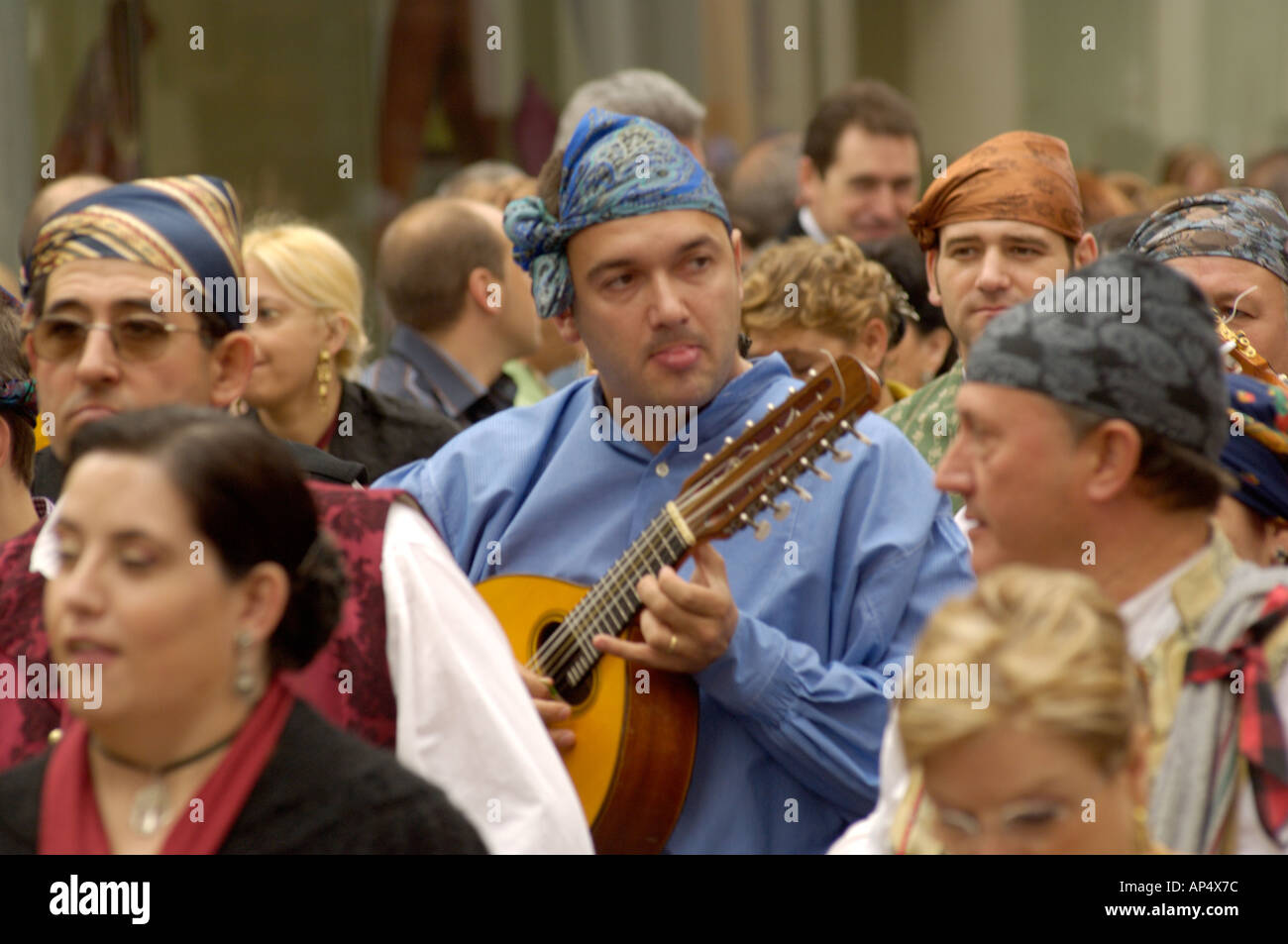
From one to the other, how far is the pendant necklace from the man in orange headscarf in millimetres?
2470

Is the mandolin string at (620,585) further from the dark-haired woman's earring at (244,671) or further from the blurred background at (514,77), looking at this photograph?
the blurred background at (514,77)

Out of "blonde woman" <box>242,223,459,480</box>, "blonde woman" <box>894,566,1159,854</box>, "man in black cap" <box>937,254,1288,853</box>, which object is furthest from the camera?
"blonde woman" <box>242,223,459,480</box>

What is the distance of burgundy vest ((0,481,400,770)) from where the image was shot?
3074 mm

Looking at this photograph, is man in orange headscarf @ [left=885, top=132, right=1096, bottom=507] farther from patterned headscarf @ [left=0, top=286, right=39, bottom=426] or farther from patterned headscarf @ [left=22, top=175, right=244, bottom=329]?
patterned headscarf @ [left=0, top=286, right=39, bottom=426]

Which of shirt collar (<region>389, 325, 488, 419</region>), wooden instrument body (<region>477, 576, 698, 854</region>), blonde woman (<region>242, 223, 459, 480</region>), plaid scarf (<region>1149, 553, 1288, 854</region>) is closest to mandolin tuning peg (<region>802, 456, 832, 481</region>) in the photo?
wooden instrument body (<region>477, 576, 698, 854</region>)

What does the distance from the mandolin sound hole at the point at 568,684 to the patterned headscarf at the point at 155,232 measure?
87 centimetres

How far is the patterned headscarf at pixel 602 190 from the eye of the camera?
3971 mm

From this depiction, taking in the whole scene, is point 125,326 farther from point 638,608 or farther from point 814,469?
point 814,469

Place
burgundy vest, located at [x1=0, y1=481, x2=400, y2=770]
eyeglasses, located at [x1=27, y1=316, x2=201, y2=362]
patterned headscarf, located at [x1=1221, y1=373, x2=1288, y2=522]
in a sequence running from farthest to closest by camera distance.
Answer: eyeglasses, located at [x1=27, y1=316, x2=201, y2=362], patterned headscarf, located at [x1=1221, y1=373, x2=1288, y2=522], burgundy vest, located at [x1=0, y1=481, x2=400, y2=770]

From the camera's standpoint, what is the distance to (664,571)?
347cm

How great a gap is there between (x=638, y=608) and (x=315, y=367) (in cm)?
239

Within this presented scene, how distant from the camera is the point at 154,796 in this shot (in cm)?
269

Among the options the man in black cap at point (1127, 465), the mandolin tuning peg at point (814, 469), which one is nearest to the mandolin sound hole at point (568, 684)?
the mandolin tuning peg at point (814, 469)

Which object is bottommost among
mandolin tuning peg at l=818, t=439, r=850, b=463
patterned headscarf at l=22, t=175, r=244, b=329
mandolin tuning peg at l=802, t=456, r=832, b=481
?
mandolin tuning peg at l=802, t=456, r=832, b=481
